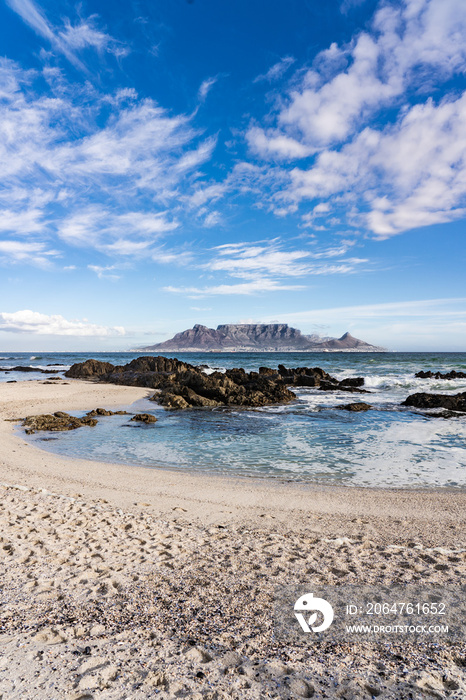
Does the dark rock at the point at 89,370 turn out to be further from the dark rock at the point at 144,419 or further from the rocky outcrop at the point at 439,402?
the rocky outcrop at the point at 439,402

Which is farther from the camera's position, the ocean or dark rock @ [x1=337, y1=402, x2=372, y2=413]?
Answer: dark rock @ [x1=337, y1=402, x2=372, y2=413]

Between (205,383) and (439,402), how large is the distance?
48.4ft

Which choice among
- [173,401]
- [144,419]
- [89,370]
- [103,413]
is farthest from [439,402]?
[89,370]

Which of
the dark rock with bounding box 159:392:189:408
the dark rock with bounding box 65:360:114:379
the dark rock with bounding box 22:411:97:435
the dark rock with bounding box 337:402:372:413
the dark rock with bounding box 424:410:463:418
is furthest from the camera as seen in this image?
the dark rock with bounding box 65:360:114:379

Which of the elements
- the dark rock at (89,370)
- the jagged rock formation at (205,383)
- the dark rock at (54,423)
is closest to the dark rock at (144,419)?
the dark rock at (54,423)

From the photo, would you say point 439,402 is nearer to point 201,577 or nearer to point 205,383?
point 205,383

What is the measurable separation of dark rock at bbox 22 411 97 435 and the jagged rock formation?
6.40 meters

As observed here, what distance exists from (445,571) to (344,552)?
1304mm

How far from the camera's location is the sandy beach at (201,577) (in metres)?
3.04

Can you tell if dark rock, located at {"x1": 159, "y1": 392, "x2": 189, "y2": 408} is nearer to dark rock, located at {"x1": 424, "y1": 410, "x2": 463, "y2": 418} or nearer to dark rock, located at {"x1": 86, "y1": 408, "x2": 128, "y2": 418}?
dark rock, located at {"x1": 86, "y1": 408, "x2": 128, "y2": 418}

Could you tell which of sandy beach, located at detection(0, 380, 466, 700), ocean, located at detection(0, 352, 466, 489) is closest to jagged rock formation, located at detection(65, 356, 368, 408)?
ocean, located at detection(0, 352, 466, 489)

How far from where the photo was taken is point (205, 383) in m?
25.8

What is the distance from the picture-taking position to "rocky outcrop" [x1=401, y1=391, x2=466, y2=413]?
21894 millimetres

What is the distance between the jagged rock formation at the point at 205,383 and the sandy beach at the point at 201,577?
14729 mm
